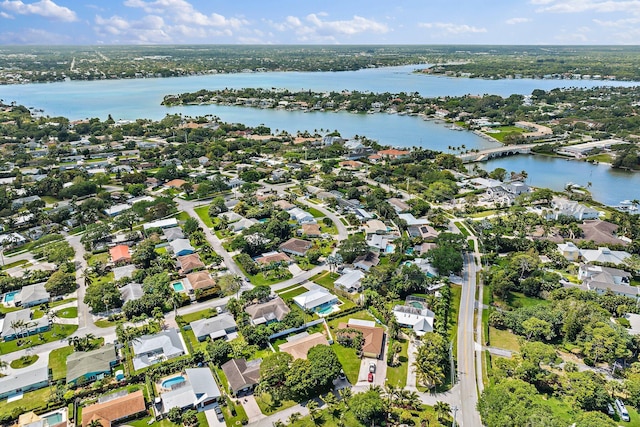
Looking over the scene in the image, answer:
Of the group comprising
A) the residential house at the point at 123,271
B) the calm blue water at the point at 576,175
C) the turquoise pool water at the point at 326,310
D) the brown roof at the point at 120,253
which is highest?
the brown roof at the point at 120,253

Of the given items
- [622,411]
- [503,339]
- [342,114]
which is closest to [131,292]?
[503,339]

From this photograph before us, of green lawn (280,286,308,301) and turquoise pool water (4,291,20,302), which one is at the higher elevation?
green lawn (280,286,308,301)

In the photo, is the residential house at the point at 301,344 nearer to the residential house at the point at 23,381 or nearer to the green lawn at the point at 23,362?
the residential house at the point at 23,381

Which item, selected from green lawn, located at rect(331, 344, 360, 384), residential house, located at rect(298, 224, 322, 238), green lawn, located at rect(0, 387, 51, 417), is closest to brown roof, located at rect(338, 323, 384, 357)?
green lawn, located at rect(331, 344, 360, 384)

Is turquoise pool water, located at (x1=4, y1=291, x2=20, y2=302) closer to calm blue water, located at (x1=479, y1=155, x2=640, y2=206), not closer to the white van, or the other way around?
the white van

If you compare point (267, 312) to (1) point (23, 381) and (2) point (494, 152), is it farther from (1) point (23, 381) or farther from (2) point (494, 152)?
(2) point (494, 152)

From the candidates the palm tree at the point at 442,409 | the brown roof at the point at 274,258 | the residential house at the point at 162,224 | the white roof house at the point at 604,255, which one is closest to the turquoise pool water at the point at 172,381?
the palm tree at the point at 442,409

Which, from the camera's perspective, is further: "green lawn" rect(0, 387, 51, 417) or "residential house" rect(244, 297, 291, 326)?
"residential house" rect(244, 297, 291, 326)
